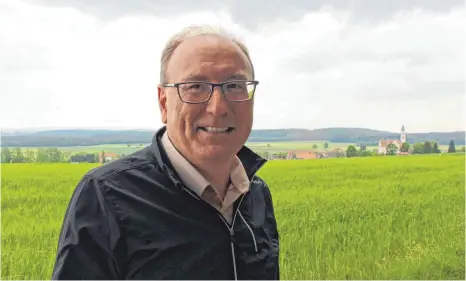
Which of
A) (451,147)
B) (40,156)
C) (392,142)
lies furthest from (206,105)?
(451,147)

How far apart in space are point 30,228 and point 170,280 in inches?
40.0

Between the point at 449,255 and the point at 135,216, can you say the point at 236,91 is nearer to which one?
the point at 135,216

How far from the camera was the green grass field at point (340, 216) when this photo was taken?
5.63 feet

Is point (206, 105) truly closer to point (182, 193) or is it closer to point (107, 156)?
point (182, 193)

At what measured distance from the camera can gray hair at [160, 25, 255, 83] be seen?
0.91 meters

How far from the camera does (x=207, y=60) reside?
0.88 meters

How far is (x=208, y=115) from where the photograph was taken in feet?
2.88

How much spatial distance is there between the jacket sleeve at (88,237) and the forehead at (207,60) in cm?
25

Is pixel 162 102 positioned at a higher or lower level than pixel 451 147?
higher

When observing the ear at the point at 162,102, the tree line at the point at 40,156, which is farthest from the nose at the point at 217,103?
the tree line at the point at 40,156

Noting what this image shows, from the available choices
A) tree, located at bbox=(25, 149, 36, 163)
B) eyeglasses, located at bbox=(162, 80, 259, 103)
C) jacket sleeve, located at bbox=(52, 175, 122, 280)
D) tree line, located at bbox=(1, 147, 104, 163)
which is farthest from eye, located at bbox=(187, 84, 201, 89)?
tree, located at bbox=(25, 149, 36, 163)

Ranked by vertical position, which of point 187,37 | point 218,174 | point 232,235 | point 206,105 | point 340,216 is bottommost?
point 340,216

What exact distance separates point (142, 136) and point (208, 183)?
90cm

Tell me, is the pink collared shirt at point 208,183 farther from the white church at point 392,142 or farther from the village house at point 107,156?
the white church at point 392,142
